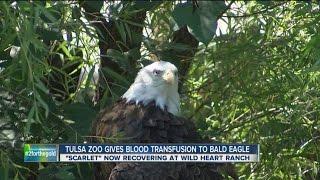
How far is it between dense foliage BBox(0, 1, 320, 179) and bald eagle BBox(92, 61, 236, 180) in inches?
2.3

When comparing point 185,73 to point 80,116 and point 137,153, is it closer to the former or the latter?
point 80,116

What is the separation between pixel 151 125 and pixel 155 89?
7.1 inches

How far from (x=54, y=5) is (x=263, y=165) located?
120 centimetres

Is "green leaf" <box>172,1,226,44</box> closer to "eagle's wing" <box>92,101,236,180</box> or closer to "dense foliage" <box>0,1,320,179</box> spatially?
"dense foliage" <box>0,1,320,179</box>

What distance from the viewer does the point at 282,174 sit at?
2807 mm

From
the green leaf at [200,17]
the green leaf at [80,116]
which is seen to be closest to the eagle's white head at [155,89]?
the green leaf at [80,116]

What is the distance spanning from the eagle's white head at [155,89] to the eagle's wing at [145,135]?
0.03 meters

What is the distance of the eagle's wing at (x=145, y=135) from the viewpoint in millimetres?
2111

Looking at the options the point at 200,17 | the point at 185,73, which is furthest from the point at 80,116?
the point at 200,17

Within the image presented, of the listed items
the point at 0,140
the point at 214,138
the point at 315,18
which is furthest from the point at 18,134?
the point at 315,18

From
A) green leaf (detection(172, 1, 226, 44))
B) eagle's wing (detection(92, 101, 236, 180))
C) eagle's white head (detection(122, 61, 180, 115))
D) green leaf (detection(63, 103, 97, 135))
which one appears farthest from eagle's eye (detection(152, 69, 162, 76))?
green leaf (detection(172, 1, 226, 44))

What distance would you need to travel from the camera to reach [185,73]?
2.67 metres

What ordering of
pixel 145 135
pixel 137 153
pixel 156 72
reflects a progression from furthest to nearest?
pixel 156 72, pixel 145 135, pixel 137 153

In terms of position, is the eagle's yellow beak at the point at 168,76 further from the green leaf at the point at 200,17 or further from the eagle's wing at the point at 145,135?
the green leaf at the point at 200,17
